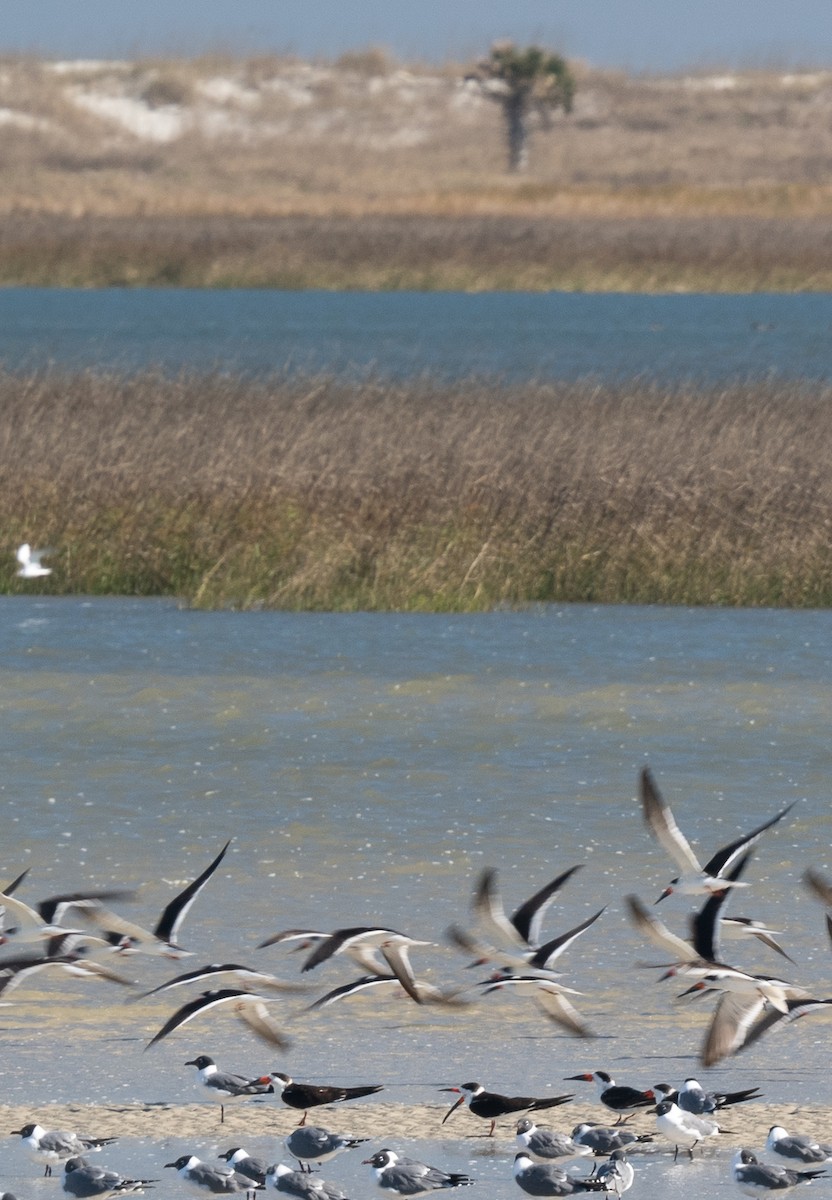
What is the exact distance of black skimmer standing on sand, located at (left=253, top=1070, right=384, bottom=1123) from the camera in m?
5.25

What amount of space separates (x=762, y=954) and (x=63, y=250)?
172ft

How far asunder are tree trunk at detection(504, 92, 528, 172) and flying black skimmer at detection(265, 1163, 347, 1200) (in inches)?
4012

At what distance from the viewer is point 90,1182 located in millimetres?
4695

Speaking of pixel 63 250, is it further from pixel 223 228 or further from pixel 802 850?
pixel 802 850

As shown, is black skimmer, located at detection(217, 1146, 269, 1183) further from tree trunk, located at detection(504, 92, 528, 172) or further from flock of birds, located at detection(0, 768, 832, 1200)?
tree trunk, located at detection(504, 92, 528, 172)

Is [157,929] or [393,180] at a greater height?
[157,929]

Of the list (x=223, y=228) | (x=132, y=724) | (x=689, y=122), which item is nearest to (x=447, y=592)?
(x=132, y=724)

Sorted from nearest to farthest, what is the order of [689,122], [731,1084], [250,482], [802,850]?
[731,1084] < [802,850] < [250,482] < [689,122]

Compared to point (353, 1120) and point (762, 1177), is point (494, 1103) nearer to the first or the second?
point (353, 1120)

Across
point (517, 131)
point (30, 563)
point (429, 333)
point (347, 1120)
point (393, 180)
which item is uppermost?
point (347, 1120)

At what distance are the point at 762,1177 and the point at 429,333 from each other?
4259cm

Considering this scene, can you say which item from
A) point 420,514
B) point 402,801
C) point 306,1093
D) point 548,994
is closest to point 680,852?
point 548,994

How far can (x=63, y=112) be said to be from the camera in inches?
4584

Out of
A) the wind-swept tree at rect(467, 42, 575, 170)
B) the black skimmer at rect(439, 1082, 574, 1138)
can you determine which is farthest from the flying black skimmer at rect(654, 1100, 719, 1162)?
the wind-swept tree at rect(467, 42, 575, 170)
